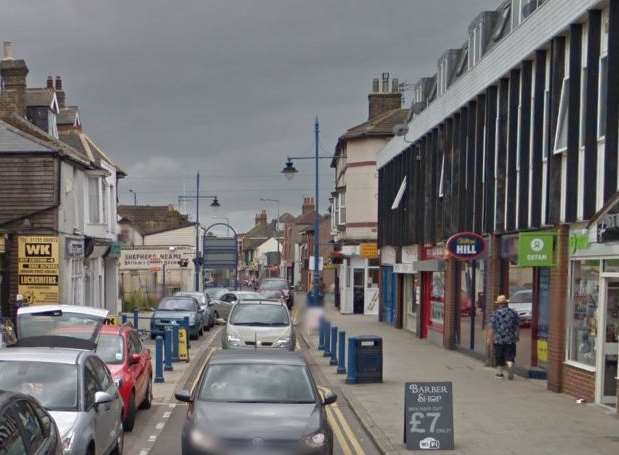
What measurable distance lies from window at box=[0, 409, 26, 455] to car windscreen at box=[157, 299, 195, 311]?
25.7 m

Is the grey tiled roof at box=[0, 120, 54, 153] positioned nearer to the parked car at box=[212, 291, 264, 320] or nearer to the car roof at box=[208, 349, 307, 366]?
the parked car at box=[212, 291, 264, 320]

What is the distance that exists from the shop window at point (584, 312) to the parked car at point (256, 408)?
21.4ft

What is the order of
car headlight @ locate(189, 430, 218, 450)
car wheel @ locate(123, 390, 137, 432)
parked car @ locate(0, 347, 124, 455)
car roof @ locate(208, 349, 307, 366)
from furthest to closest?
car wheel @ locate(123, 390, 137, 432) < car roof @ locate(208, 349, 307, 366) < car headlight @ locate(189, 430, 218, 450) < parked car @ locate(0, 347, 124, 455)

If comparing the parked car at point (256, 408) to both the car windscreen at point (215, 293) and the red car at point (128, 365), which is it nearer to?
the red car at point (128, 365)

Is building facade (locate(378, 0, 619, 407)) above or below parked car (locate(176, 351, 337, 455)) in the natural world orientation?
above

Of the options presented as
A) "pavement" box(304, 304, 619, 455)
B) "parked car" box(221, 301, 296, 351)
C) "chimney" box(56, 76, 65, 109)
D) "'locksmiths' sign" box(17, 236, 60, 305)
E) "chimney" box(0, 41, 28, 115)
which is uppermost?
"chimney" box(56, 76, 65, 109)

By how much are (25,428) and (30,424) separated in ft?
0.55

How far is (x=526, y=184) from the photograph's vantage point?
731 inches

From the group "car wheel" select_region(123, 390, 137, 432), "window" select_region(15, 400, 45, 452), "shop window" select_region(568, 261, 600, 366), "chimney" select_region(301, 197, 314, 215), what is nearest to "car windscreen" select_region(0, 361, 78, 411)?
"window" select_region(15, 400, 45, 452)

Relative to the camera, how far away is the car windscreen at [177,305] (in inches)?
1266

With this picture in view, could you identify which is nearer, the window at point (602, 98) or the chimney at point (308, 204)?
the window at point (602, 98)

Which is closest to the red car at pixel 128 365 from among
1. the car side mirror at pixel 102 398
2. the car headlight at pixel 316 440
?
the car side mirror at pixel 102 398

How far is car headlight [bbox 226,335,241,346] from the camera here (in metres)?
21.6

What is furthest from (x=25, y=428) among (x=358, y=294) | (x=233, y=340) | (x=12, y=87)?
(x=358, y=294)
